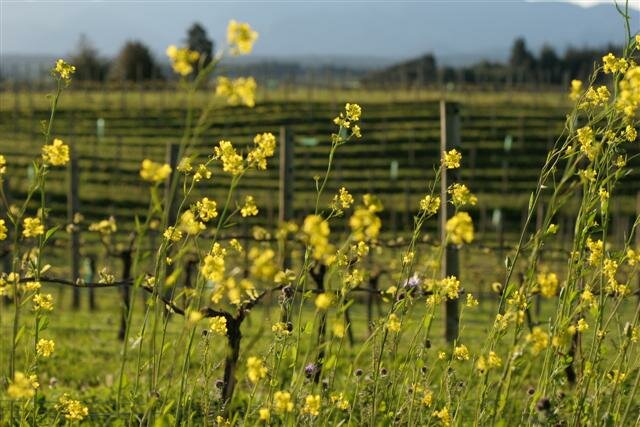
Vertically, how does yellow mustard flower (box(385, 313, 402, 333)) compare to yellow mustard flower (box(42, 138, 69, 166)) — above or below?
below

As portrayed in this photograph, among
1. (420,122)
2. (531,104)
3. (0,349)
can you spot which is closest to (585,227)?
(0,349)

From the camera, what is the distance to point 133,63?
202 feet

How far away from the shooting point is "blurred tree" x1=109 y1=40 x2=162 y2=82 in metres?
61.1

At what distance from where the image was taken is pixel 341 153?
3328 cm

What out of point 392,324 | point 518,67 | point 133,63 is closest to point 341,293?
point 392,324

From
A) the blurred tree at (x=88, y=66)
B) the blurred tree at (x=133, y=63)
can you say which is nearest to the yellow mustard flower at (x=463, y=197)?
the blurred tree at (x=133, y=63)

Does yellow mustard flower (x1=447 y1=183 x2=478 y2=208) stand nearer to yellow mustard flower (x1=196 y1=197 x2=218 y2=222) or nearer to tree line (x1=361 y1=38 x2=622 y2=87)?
yellow mustard flower (x1=196 y1=197 x2=218 y2=222)

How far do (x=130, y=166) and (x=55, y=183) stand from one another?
2329mm

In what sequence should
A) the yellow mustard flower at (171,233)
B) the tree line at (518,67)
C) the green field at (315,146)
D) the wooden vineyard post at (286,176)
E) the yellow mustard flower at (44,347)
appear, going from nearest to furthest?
1. the yellow mustard flower at (171,233)
2. the yellow mustard flower at (44,347)
3. the wooden vineyard post at (286,176)
4. the green field at (315,146)
5. the tree line at (518,67)

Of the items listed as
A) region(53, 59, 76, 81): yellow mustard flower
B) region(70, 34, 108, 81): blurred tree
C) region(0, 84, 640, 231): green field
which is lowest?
region(0, 84, 640, 231): green field

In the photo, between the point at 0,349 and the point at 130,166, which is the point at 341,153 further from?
the point at 0,349

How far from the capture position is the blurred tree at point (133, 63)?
200 ft

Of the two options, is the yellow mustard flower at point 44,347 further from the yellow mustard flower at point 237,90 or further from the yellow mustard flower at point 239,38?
the yellow mustard flower at point 239,38

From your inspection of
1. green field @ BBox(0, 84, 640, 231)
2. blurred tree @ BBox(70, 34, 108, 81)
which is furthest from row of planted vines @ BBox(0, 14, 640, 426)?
blurred tree @ BBox(70, 34, 108, 81)
